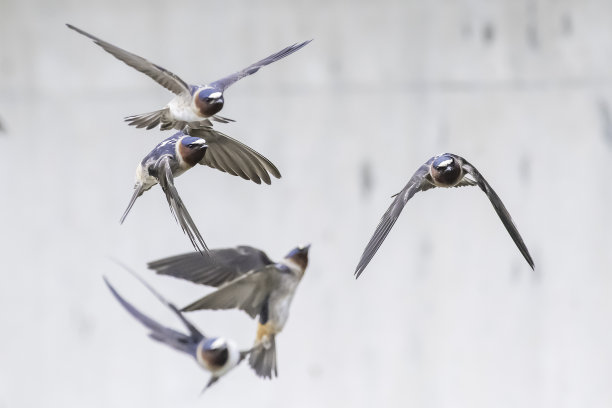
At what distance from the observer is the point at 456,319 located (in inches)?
90.1

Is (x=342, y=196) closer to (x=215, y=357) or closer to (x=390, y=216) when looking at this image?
(x=215, y=357)

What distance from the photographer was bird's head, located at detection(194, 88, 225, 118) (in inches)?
42.7

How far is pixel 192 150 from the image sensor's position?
97cm

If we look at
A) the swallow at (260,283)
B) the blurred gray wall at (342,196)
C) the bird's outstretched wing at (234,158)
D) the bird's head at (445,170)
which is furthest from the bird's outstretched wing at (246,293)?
the blurred gray wall at (342,196)

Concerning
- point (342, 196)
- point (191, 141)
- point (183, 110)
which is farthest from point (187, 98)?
point (342, 196)

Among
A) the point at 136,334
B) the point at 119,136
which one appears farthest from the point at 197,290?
the point at 119,136

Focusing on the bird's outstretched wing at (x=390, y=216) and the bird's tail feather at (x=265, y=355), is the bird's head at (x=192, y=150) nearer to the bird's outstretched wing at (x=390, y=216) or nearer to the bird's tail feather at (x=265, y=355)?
the bird's outstretched wing at (x=390, y=216)

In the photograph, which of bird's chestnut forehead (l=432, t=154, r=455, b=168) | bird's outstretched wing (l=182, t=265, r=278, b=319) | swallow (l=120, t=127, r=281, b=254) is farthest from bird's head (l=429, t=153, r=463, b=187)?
bird's outstretched wing (l=182, t=265, r=278, b=319)

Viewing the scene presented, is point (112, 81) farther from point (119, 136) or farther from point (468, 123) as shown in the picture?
point (468, 123)

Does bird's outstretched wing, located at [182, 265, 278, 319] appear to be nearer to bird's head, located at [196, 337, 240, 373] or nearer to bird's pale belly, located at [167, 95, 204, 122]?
bird's head, located at [196, 337, 240, 373]

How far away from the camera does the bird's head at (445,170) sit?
3.39ft

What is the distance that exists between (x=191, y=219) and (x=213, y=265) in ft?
1.32

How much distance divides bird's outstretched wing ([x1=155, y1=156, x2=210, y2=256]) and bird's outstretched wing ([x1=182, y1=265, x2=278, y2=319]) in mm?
197

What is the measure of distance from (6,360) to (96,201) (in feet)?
1.10
